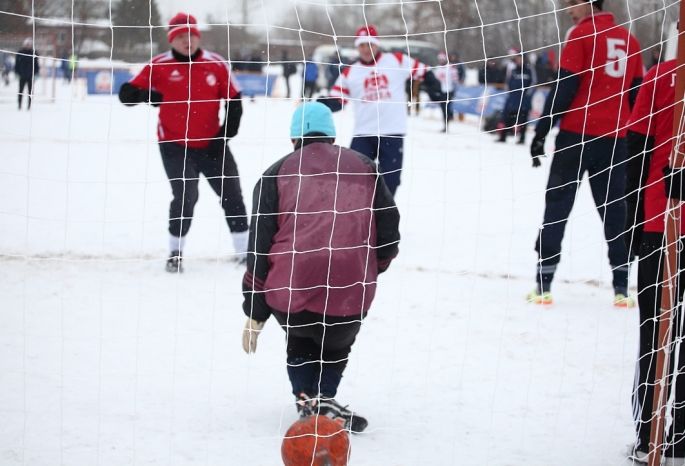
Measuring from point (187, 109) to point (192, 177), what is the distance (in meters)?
0.49

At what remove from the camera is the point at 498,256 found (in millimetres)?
6562

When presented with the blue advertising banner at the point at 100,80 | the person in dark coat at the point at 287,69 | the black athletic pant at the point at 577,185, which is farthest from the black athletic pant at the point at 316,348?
the person in dark coat at the point at 287,69

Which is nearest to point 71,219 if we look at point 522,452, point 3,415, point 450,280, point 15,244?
point 15,244

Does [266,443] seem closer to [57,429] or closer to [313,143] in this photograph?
[57,429]

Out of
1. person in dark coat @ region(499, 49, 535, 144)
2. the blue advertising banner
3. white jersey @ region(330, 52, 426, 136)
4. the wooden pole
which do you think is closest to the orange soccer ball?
the wooden pole

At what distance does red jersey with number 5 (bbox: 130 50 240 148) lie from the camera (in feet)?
18.1

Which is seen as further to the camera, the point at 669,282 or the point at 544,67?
the point at 544,67

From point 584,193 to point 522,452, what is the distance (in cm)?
683

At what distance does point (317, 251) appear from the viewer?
10.8 feet

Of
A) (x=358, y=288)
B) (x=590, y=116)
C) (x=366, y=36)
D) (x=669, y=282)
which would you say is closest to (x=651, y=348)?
(x=669, y=282)

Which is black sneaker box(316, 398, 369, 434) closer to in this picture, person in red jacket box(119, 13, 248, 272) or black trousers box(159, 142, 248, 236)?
person in red jacket box(119, 13, 248, 272)

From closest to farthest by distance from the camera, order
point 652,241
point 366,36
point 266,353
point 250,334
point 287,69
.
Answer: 1. point 652,241
2. point 250,334
3. point 266,353
4. point 366,36
5. point 287,69

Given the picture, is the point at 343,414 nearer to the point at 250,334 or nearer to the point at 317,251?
the point at 250,334

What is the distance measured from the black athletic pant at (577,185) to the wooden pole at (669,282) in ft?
5.97
